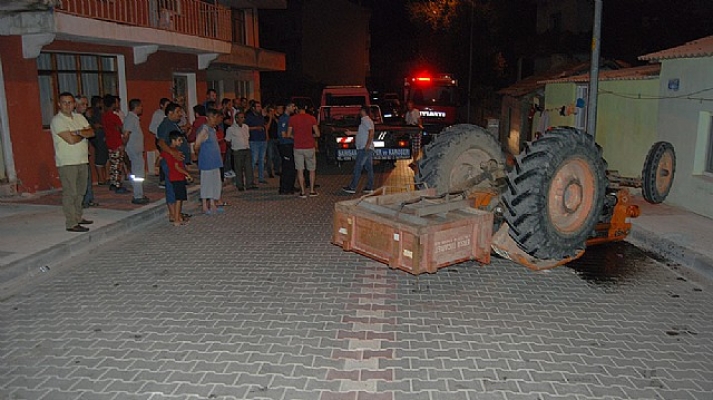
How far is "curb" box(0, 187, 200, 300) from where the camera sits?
6.74 metres

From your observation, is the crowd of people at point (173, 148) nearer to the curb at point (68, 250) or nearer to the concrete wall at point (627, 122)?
the curb at point (68, 250)

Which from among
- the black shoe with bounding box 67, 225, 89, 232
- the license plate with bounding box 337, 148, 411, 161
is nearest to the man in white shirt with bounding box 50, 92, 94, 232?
the black shoe with bounding box 67, 225, 89, 232

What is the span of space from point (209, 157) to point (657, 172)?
Result: 7254 mm

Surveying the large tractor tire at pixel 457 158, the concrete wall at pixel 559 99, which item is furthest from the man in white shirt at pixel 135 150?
the concrete wall at pixel 559 99

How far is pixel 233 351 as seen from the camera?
4.86 metres

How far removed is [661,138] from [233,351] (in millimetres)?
9692

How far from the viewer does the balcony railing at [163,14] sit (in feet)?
40.0

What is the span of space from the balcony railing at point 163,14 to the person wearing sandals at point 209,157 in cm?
350

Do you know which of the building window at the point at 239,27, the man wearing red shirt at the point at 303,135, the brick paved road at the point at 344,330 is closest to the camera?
the brick paved road at the point at 344,330

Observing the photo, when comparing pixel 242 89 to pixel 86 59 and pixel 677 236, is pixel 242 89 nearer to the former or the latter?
pixel 86 59

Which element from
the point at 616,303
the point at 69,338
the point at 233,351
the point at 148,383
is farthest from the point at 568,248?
the point at 69,338

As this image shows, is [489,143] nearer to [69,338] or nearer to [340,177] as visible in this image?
[69,338]

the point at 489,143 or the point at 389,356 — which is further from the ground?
the point at 489,143

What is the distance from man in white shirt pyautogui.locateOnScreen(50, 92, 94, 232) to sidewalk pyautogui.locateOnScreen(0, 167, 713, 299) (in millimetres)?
351
